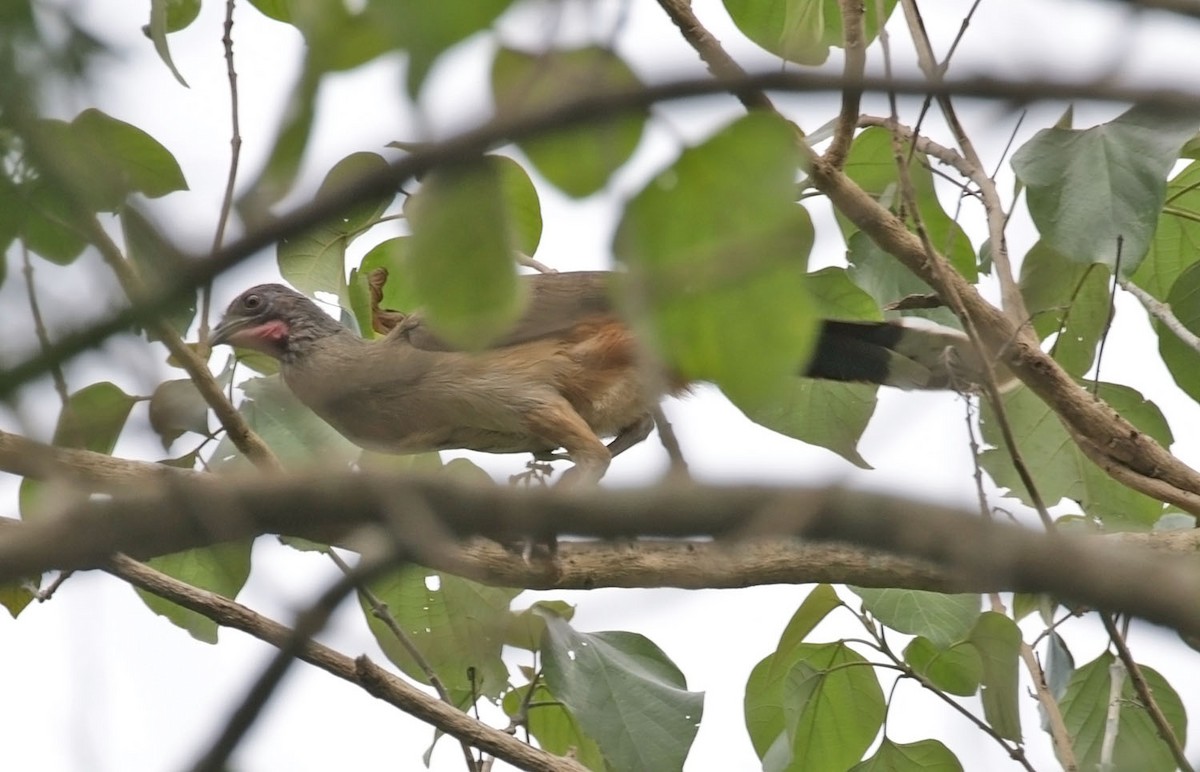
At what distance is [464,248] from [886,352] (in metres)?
4.04

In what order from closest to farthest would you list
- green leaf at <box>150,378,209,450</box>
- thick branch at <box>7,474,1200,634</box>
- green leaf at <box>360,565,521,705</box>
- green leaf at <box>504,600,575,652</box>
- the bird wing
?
thick branch at <box>7,474,1200,634</box>
green leaf at <box>150,378,209,450</box>
green leaf at <box>504,600,575,652</box>
green leaf at <box>360,565,521,705</box>
the bird wing

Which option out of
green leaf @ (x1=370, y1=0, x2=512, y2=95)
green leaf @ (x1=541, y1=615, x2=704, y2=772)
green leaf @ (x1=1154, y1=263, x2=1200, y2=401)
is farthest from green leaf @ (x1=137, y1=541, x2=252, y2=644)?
green leaf @ (x1=1154, y1=263, x2=1200, y2=401)

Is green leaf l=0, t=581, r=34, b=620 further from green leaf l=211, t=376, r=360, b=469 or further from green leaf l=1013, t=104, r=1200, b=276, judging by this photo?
green leaf l=1013, t=104, r=1200, b=276

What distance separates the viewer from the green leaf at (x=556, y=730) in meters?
4.46

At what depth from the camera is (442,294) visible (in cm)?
126

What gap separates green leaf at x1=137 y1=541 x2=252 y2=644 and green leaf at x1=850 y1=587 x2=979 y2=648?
1.82m

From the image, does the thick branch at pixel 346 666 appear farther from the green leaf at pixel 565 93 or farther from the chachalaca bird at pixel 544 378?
the green leaf at pixel 565 93

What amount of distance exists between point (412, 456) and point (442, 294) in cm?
380

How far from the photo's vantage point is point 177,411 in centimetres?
248

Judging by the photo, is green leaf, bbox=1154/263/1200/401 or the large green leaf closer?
the large green leaf

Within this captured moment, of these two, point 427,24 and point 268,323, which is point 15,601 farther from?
point 427,24

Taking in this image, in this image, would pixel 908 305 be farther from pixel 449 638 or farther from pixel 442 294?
pixel 442 294

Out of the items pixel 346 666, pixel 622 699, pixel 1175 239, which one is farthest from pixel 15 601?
pixel 1175 239

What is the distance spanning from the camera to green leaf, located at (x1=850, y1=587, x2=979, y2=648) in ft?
13.0
